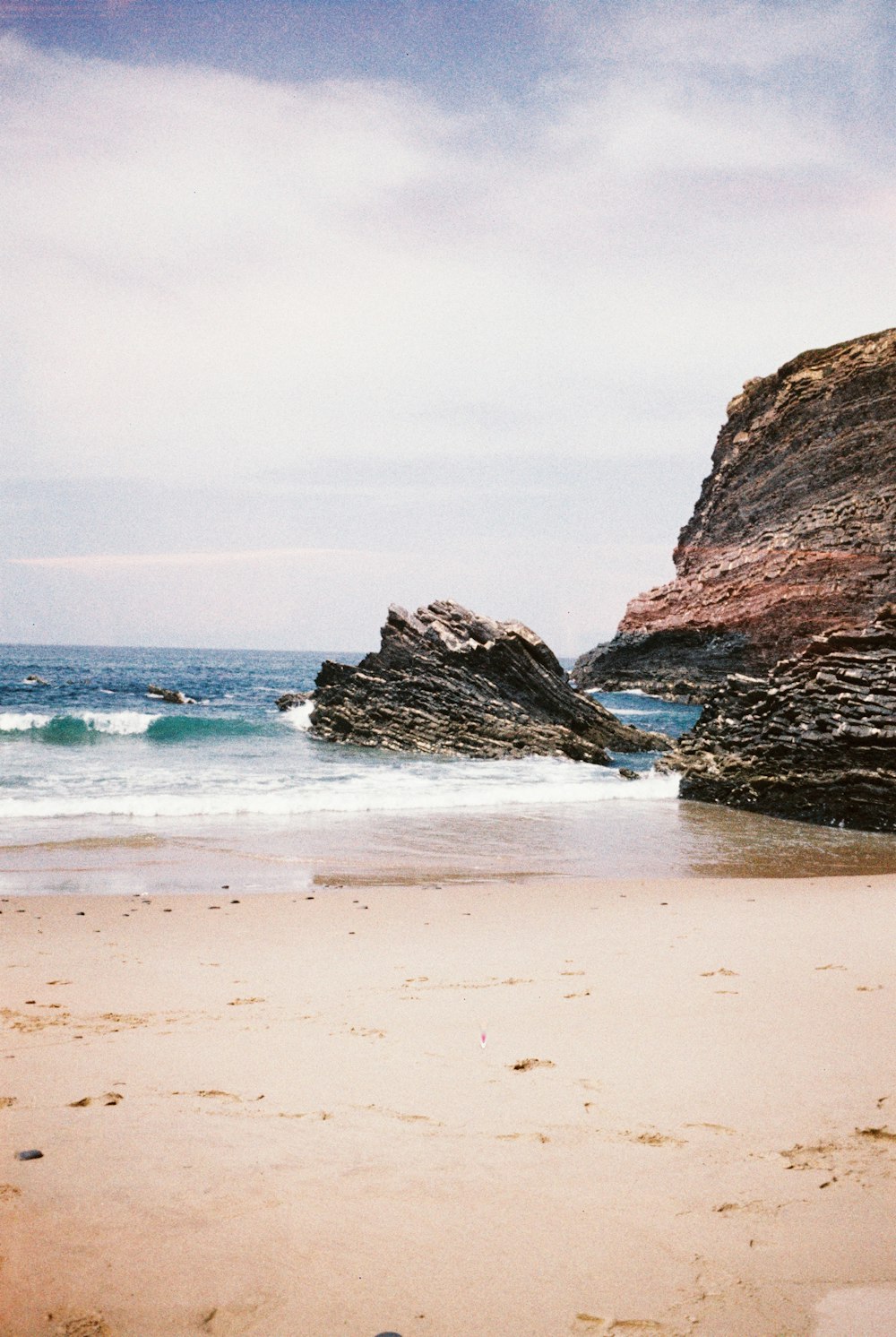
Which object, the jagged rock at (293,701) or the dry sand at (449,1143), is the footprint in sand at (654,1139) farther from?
the jagged rock at (293,701)

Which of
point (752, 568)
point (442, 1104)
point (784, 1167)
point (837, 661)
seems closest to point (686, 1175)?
point (784, 1167)

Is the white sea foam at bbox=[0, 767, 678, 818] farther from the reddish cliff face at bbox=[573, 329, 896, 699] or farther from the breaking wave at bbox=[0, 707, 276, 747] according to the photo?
the reddish cliff face at bbox=[573, 329, 896, 699]

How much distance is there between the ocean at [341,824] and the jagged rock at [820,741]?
2.06 ft

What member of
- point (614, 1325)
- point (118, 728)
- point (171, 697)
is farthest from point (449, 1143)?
point (171, 697)

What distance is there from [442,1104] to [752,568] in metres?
52.2

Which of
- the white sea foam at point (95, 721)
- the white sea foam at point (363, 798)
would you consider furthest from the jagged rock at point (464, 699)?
the white sea foam at point (95, 721)

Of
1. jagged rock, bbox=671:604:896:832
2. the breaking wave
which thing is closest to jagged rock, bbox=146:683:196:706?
the breaking wave

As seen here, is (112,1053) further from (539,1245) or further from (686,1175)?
(686,1175)

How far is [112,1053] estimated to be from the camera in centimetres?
409

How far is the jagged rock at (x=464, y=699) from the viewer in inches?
915

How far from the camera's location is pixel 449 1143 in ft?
10.4

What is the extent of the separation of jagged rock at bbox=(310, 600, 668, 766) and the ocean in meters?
1.20

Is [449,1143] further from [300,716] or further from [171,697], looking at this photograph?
[171,697]

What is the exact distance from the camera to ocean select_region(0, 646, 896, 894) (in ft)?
31.5
